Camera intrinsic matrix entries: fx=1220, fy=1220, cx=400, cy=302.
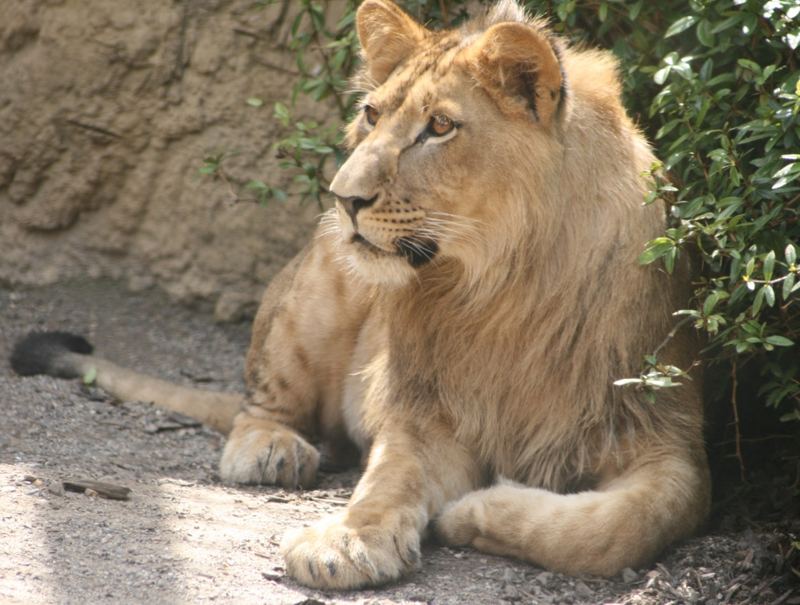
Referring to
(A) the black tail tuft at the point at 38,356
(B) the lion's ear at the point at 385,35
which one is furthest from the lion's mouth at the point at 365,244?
(A) the black tail tuft at the point at 38,356

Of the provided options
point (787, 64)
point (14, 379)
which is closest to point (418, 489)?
point (787, 64)

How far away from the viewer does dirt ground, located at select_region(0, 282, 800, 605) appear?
2963mm

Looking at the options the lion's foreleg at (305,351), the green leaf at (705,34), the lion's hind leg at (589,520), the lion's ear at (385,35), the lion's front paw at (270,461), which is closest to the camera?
the lion's hind leg at (589,520)

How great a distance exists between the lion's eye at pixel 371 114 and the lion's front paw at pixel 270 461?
128 cm

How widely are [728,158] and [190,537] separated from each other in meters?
1.81

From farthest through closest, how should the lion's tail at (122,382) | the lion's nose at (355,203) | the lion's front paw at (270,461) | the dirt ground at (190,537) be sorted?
1. the lion's tail at (122,382)
2. the lion's front paw at (270,461)
3. the lion's nose at (355,203)
4. the dirt ground at (190,537)

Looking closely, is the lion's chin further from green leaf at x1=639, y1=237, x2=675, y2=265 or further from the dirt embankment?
the dirt embankment

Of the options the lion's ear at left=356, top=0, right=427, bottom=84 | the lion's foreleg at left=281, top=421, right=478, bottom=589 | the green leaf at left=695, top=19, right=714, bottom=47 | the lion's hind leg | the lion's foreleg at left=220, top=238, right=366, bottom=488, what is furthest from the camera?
the lion's foreleg at left=220, top=238, right=366, bottom=488

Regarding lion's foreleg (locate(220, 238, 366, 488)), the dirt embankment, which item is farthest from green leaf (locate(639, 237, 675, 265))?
the dirt embankment

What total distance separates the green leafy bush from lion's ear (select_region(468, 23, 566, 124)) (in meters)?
0.36

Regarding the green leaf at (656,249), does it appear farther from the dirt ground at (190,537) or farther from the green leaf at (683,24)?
the dirt ground at (190,537)

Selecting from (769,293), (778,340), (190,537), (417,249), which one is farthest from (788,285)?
(190,537)

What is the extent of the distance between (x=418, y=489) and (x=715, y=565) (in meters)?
0.84

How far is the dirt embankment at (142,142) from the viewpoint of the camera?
5.70 m
